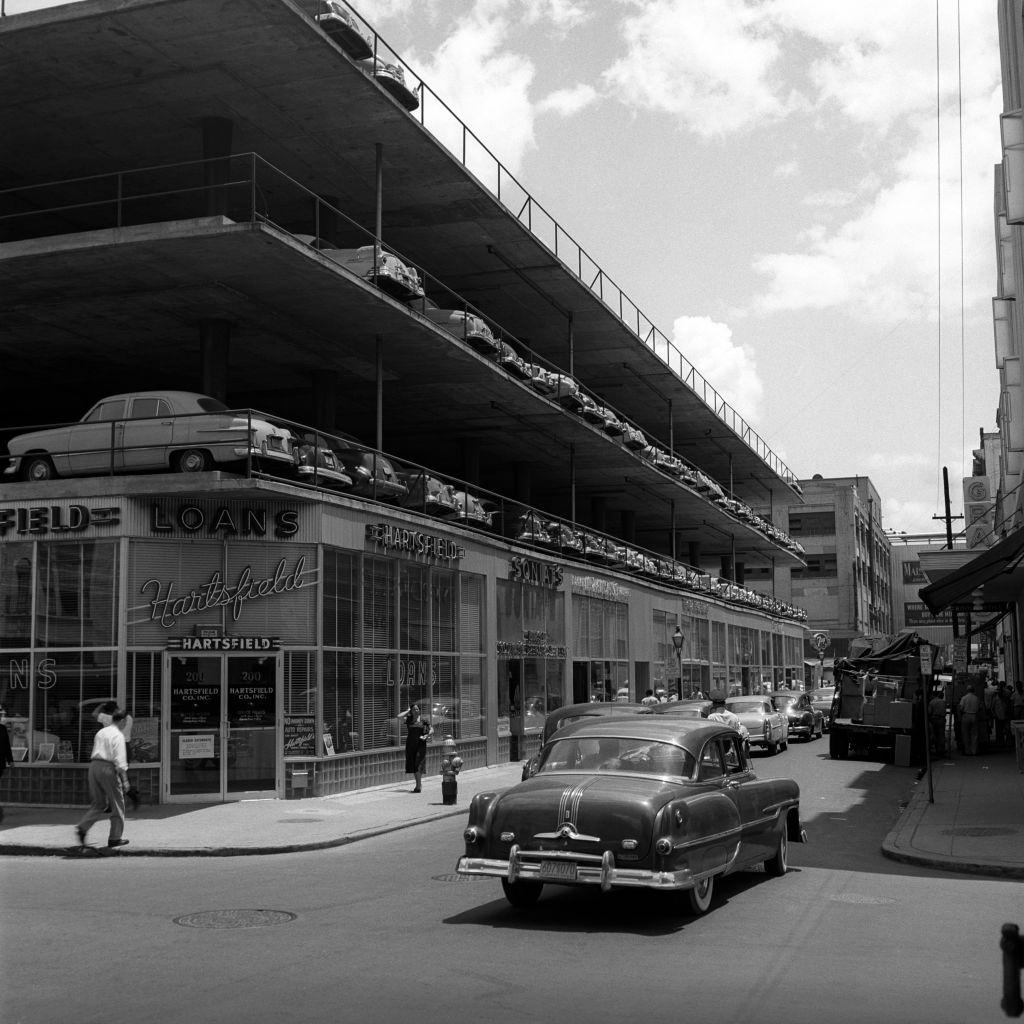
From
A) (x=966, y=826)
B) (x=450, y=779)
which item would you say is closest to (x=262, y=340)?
(x=450, y=779)

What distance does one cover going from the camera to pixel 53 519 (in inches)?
830

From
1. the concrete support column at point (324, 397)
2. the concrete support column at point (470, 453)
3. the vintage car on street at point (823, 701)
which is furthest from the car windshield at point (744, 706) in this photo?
the concrete support column at point (324, 397)

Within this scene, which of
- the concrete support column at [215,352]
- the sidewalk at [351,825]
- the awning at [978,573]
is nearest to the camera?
the sidewalk at [351,825]

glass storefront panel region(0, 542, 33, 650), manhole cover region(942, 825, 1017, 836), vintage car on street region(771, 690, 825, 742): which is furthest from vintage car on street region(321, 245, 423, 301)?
vintage car on street region(771, 690, 825, 742)

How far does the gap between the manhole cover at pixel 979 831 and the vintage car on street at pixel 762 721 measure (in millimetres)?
14836

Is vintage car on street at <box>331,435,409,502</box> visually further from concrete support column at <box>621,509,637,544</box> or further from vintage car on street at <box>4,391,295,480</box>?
concrete support column at <box>621,509,637,544</box>

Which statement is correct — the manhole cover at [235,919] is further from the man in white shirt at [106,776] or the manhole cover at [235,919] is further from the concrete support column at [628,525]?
the concrete support column at [628,525]

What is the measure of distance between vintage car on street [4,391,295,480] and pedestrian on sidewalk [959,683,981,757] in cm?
1975

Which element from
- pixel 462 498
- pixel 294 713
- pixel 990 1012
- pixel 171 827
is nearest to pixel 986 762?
pixel 462 498

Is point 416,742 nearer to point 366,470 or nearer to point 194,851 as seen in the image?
point 366,470

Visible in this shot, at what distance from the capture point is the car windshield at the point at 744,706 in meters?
33.3

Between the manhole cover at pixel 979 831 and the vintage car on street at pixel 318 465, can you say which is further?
the vintage car on street at pixel 318 465

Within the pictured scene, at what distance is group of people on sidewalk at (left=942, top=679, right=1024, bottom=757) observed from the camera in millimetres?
32594

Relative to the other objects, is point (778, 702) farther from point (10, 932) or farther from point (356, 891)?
point (10, 932)
